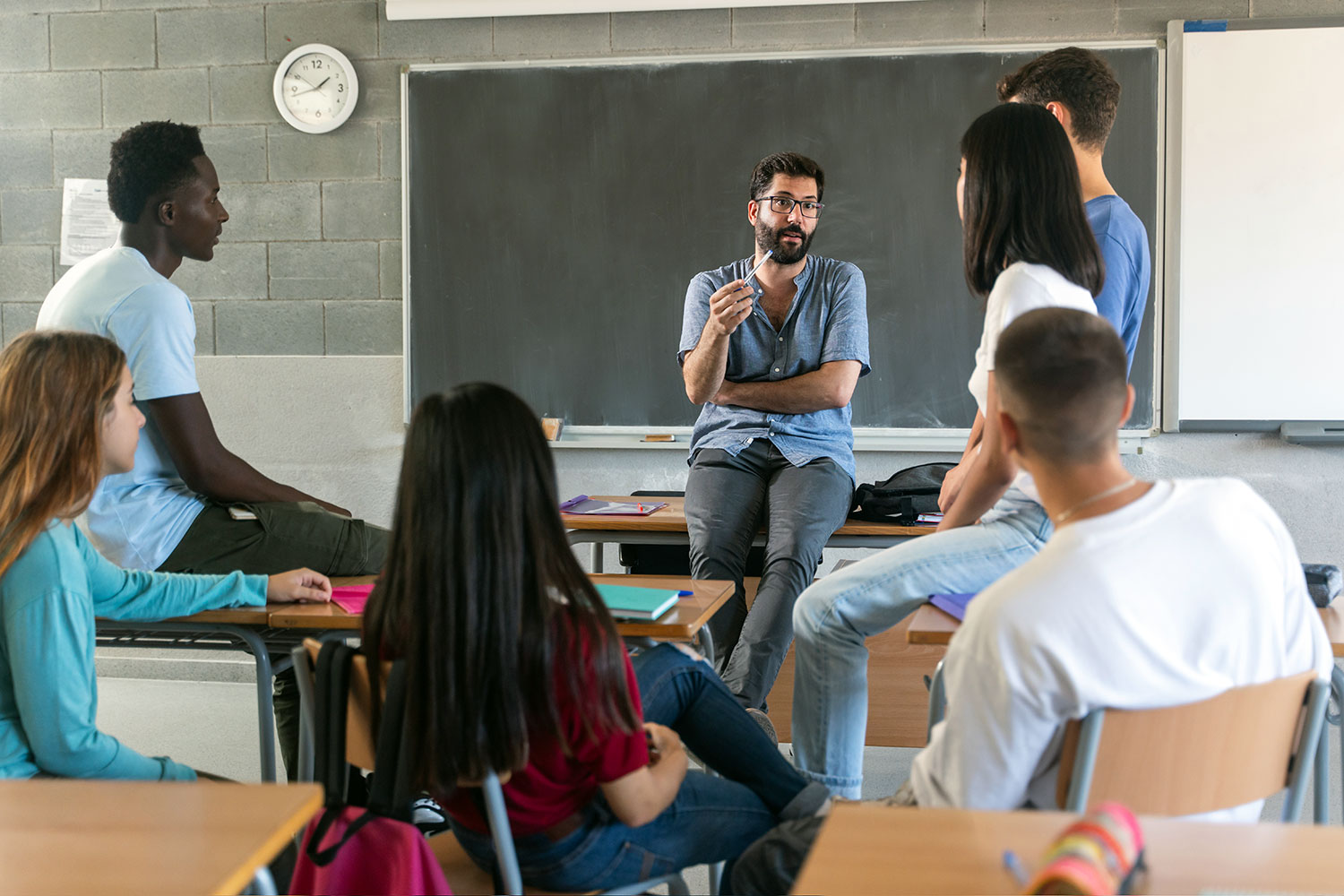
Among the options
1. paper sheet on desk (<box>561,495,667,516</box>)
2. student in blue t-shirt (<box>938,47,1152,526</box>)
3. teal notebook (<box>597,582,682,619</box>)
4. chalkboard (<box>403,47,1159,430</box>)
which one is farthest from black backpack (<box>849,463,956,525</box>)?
teal notebook (<box>597,582,682,619</box>)

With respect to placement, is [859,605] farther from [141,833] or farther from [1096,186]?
[141,833]

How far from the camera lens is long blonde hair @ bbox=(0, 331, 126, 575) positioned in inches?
62.7

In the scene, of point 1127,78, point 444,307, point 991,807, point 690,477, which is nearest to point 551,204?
point 444,307

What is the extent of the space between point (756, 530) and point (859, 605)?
1.03 m

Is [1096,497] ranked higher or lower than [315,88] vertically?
lower

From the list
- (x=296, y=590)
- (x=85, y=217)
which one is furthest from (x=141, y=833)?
(x=85, y=217)

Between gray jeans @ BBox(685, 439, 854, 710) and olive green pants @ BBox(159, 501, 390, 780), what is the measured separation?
0.82 meters

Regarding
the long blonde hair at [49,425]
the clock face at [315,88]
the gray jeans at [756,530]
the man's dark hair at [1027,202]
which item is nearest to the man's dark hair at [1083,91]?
the man's dark hair at [1027,202]

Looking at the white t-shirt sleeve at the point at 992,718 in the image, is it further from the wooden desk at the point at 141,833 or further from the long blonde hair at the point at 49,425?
the long blonde hair at the point at 49,425

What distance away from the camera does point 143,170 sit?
253 centimetres

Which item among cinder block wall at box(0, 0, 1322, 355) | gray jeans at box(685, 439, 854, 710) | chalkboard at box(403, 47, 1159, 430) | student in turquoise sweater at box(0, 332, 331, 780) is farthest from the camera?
cinder block wall at box(0, 0, 1322, 355)

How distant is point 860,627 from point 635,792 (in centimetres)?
75

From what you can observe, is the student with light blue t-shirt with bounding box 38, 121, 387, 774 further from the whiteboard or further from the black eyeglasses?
the whiteboard

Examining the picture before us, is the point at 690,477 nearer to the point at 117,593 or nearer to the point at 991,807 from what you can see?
the point at 117,593
